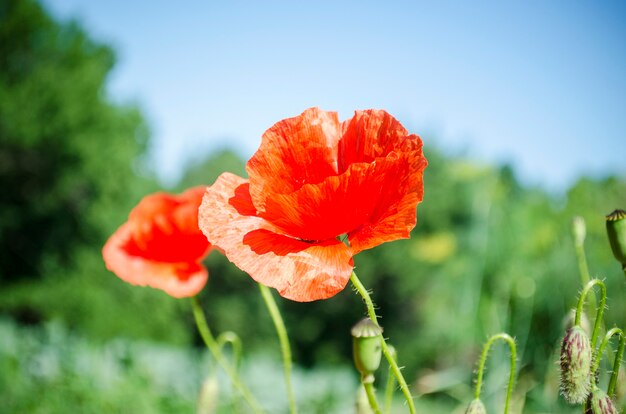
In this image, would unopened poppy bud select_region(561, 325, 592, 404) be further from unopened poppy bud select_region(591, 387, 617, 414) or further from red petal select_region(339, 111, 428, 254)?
red petal select_region(339, 111, 428, 254)

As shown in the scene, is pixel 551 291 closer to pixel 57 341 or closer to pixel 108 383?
pixel 108 383

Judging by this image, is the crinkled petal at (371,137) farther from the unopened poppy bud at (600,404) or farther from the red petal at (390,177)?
the unopened poppy bud at (600,404)

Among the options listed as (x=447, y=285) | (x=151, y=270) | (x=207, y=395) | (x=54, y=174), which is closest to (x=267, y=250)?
(x=151, y=270)

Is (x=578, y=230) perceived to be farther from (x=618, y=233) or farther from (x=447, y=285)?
(x=447, y=285)

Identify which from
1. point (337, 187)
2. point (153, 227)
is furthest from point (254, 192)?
point (153, 227)

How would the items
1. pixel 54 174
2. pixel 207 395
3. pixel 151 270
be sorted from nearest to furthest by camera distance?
pixel 151 270 → pixel 207 395 → pixel 54 174

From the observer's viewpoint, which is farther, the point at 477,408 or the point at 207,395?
the point at 207,395
